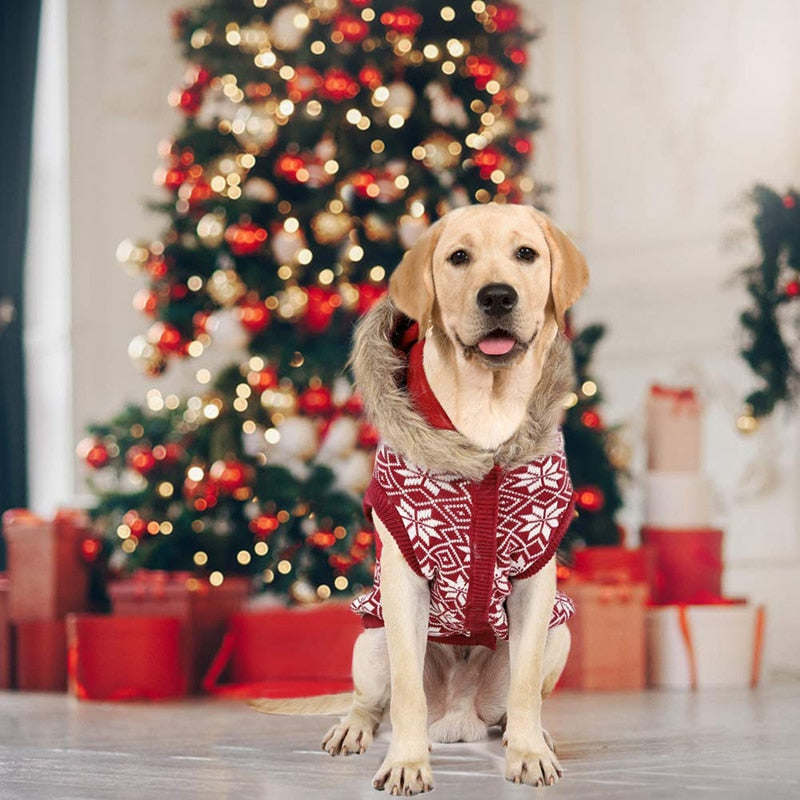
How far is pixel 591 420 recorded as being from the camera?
411 centimetres

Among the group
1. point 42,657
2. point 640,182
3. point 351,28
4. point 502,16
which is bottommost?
point 42,657

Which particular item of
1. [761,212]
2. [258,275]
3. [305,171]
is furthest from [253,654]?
[761,212]

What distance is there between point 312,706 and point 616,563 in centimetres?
138

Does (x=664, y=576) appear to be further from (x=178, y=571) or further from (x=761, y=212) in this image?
(x=178, y=571)

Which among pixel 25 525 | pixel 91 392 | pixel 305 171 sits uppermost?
pixel 305 171

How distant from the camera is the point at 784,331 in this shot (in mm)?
4609

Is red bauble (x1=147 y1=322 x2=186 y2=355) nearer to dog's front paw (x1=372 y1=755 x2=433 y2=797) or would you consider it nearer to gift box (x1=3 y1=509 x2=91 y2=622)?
gift box (x1=3 y1=509 x2=91 y2=622)

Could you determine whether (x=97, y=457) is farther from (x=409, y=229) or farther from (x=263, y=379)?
(x=409, y=229)

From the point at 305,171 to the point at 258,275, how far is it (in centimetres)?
35

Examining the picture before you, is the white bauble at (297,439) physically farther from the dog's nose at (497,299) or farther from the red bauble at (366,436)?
the dog's nose at (497,299)

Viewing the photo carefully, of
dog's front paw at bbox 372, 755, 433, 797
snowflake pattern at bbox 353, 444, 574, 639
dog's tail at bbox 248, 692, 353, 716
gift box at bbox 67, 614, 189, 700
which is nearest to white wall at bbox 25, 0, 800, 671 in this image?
gift box at bbox 67, 614, 189, 700

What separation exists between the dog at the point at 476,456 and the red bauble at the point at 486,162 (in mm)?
2027

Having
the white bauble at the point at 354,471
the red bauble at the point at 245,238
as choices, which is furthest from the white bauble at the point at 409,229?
the white bauble at the point at 354,471

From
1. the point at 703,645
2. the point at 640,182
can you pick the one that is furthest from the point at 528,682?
the point at 640,182
